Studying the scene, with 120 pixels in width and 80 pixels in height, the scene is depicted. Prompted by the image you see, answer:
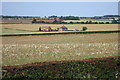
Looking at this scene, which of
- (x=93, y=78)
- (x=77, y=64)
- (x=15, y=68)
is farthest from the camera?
(x=77, y=64)

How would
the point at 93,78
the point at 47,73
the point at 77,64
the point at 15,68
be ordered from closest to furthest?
the point at 93,78 < the point at 47,73 < the point at 15,68 < the point at 77,64

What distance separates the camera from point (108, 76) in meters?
11.9

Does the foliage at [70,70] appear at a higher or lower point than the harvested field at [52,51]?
lower

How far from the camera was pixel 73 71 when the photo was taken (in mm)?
12734

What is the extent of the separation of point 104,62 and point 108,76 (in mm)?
2970

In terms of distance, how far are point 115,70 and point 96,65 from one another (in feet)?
4.40

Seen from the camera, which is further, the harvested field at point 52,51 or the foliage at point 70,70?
the harvested field at point 52,51

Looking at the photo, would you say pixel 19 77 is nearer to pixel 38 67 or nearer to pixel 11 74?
pixel 11 74

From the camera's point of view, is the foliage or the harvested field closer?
the foliage

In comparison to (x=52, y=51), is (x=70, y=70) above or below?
Answer: below

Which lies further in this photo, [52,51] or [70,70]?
[52,51]

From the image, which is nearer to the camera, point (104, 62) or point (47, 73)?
point (47, 73)

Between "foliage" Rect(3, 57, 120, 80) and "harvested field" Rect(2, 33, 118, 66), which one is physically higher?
"harvested field" Rect(2, 33, 118, 66)

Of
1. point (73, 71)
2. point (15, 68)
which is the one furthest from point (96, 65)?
point (15, 68)
